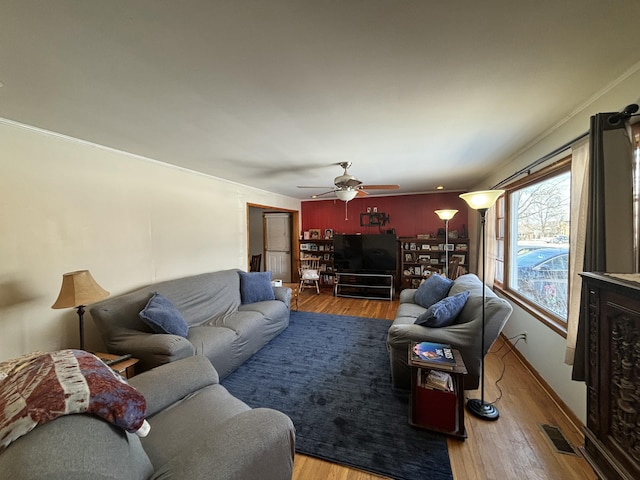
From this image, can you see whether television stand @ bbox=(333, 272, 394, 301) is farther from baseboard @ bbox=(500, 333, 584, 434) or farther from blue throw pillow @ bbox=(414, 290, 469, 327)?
blue throw pillow @ bbox=(414, 290, 469, 327)

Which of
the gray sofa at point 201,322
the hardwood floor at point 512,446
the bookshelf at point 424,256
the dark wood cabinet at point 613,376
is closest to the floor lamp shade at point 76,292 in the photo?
the gray sofa at point 201,322

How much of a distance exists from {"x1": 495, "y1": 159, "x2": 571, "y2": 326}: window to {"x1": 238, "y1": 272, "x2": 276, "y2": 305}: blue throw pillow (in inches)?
128

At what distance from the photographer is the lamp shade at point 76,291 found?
1.87 metres

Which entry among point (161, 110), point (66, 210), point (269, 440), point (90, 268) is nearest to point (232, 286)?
point (90, 268)

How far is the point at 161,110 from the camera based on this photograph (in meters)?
1.73

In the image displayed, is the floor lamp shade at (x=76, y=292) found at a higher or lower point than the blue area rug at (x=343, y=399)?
higher

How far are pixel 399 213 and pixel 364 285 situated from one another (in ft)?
6.38

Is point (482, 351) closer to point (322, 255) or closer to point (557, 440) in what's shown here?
point (557, 440)

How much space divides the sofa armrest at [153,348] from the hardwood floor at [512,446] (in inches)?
47.0

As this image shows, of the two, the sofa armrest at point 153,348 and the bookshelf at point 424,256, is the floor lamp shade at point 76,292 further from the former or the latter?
the bookshelf at point 424,256

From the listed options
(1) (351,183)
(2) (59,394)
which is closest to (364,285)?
(1) (351,183)

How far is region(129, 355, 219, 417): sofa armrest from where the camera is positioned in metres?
1.42

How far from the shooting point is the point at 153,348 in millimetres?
2006

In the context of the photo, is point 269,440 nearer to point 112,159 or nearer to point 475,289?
point 475,289
